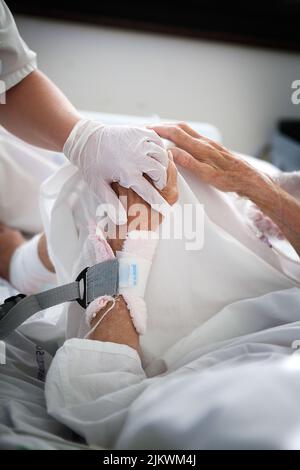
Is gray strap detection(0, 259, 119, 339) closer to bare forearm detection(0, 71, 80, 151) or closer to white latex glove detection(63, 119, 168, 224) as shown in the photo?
white latex glove detection(63, 119, 168, 224)

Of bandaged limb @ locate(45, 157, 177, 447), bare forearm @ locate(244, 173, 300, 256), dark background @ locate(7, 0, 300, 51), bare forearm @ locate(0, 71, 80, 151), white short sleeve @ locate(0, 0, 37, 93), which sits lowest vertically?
bandaged limb @ locate(45, 157, 177, 447)

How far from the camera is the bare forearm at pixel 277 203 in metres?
0.85

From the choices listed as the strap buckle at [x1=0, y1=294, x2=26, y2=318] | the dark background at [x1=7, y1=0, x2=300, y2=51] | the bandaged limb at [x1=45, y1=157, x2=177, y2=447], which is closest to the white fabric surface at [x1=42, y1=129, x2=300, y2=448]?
the bandaged limb at [x1=45, y1=157, x2=177, y2=447]

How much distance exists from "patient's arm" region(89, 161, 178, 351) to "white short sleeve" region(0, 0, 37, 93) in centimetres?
31

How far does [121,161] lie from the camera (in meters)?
0.72

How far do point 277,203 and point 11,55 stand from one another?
60cm

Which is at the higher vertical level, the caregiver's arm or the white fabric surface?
the caregiver's arm

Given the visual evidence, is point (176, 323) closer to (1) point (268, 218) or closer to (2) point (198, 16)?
(1) point (268, 218)

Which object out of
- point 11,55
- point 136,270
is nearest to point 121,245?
point 136,270

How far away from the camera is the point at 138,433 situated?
46 centimetres

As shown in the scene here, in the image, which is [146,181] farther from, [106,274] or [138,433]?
[138,433]

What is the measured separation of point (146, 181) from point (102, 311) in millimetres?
232

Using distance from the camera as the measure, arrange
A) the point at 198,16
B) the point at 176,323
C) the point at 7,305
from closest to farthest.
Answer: the point at 7,305, the point at 176,323, the point at 198,16

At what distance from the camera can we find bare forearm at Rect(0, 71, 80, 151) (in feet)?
2.71
